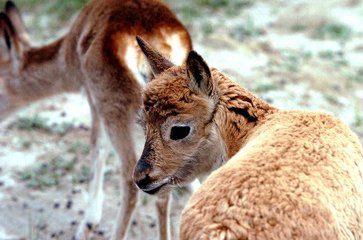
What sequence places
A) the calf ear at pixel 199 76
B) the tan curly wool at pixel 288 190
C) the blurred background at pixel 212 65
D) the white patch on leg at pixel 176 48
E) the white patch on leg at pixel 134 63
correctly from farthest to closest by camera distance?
1. the blurred background at pixel 212 65
2. the white patch on leg at pixel 176 48
3. the white patch on leg at pixel 134 63
4. the calf ear at pixel 199 76
5. the tan curly wool at pixel 288 190

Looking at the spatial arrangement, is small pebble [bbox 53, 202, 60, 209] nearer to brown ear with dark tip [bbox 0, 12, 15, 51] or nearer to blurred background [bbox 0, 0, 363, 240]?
blurred background [bbox 0, 0, 363, 240]

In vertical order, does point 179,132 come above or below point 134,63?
below

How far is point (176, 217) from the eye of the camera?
25.6ft

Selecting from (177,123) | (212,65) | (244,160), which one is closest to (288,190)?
(244,160)

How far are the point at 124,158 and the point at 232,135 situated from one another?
2.09 meters

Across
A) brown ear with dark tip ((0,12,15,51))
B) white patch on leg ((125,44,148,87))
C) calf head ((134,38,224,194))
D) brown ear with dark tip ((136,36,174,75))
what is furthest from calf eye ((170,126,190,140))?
brown ear with dark tip ((0,12,15,51))

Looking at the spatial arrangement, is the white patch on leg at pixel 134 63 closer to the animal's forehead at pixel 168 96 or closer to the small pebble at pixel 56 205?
the animal's forehead at pixel 168 96

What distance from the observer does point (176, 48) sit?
6.78m

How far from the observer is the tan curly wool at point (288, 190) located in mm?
3643

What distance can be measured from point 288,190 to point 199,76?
1.33 meters

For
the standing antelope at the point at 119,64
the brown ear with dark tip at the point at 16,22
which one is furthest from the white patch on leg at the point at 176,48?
the brown ear with dark tip at the point at 16,22

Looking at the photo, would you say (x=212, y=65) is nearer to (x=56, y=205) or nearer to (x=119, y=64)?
(x=56, y=205)

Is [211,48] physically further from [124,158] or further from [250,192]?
[250,192]

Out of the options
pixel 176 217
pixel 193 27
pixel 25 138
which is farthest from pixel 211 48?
pixel 176 217
